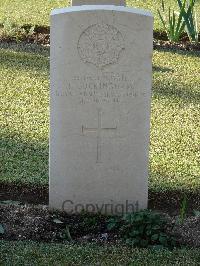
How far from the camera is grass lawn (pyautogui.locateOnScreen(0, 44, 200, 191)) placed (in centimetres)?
687

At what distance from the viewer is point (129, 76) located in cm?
578

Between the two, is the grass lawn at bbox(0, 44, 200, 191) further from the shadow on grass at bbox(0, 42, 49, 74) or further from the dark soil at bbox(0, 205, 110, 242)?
the dark soil at bbox(0, 205, 110, 242)

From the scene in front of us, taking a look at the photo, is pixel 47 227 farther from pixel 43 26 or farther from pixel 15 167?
pixel 43 26

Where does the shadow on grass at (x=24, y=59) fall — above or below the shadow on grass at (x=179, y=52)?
below

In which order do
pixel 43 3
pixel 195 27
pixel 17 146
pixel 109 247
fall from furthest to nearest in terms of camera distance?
pixel 43 3 → pixel 195 27 → pixel 17 146 → pixel 109 247

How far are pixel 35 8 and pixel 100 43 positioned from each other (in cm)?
700

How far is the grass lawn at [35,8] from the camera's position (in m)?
11.7

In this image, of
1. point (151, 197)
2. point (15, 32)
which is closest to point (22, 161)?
point (151, 197)

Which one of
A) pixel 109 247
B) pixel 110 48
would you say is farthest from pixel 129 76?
pixel 109 247

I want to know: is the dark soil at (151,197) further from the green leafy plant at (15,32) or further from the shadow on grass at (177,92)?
the green leafy plant at (15,32)

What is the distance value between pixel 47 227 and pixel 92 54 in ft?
4.06

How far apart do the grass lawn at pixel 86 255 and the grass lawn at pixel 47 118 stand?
124 cm

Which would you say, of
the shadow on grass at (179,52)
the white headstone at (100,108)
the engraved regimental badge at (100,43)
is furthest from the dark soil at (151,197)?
the shadow on grass at (179,52)

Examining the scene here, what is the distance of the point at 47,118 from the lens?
26.9 ft
